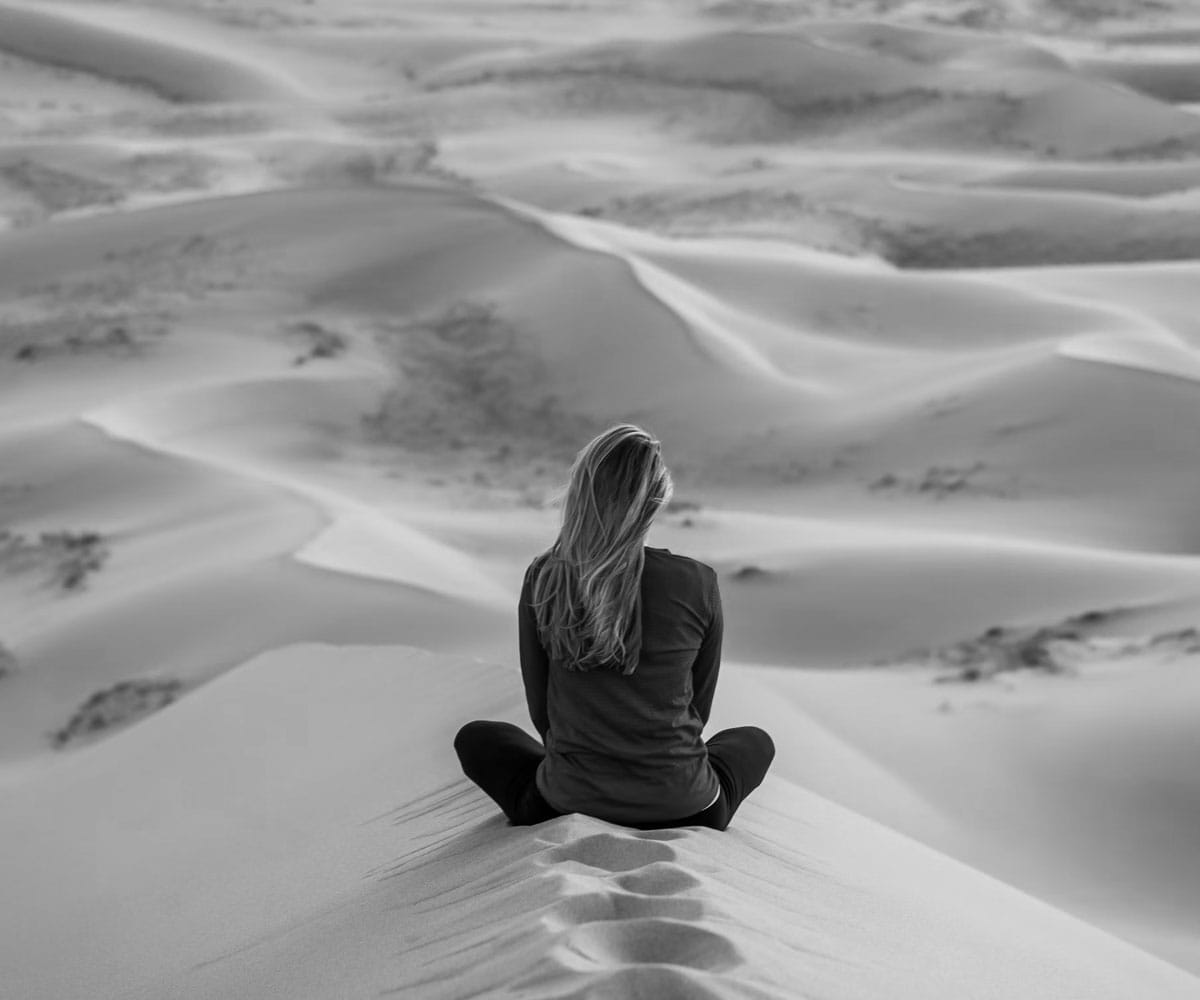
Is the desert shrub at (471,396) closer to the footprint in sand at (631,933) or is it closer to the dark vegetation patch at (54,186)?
the dark vegetation patch at (54,186)

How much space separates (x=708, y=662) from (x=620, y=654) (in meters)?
0.24

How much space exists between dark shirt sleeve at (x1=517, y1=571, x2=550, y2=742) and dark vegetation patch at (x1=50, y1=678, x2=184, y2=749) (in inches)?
105

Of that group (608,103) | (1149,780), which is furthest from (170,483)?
(608,103)

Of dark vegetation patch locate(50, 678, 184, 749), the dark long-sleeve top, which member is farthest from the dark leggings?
dark vegetation patch locate(50, 678, 184, 749)

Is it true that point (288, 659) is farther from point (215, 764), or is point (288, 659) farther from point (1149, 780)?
point (1149, 780)

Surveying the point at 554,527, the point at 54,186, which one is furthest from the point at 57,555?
the point at 54,186

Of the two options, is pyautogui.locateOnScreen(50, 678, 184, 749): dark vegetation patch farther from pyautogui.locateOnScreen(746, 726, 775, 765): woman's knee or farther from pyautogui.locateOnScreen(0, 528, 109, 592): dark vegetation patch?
pyautogui.locateOnScreen(746, 726, 775, 765): woman's knee

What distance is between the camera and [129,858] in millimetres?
3838

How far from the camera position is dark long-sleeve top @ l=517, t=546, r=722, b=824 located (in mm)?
2633

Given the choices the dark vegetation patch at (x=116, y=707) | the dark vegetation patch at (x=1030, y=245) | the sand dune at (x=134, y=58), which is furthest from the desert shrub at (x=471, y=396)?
the sand dune at (x=134, y=58)

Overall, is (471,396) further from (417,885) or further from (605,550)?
(605,550)

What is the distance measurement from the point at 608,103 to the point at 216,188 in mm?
6144

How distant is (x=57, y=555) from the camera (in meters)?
6.57

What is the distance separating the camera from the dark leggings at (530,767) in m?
2.81
